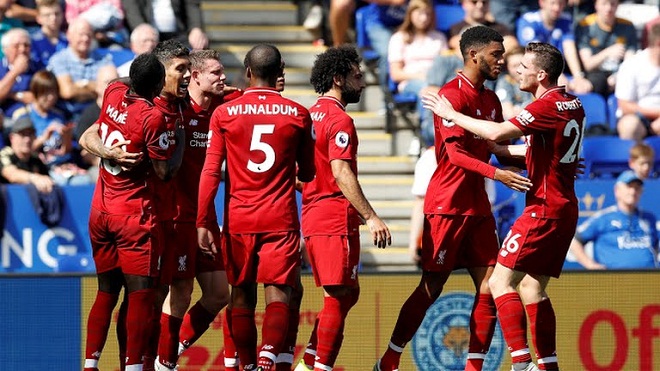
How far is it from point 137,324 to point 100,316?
1.14ft

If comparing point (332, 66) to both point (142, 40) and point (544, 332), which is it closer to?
point (544, 332)

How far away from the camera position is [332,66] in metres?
9.58

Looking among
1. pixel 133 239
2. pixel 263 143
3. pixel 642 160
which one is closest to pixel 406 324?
pixel 263 143

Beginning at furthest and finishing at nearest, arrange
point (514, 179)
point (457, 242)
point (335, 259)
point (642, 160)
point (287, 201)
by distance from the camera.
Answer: point (642, 160) < point (457, 242) < point (335, 259) < point (514, 179) < point (287, 201)

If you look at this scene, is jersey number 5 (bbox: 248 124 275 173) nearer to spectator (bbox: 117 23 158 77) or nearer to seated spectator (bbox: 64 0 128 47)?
spectator (bbox: 117 23 158 77)

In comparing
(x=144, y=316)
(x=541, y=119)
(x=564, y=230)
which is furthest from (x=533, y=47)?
(x=144, y=316)

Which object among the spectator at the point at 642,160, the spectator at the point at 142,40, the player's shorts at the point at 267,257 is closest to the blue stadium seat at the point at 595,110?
the spectator at the point at 642,160

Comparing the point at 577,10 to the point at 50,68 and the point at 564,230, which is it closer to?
the point at 50,68

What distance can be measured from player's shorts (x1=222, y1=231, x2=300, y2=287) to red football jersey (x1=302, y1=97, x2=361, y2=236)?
0.33m

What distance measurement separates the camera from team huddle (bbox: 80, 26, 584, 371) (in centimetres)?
923

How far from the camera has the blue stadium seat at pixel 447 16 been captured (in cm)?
1524

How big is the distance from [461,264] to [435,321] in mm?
1386

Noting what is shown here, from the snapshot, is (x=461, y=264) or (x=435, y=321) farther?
(x=435, y=321)

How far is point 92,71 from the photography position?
46.7ft
